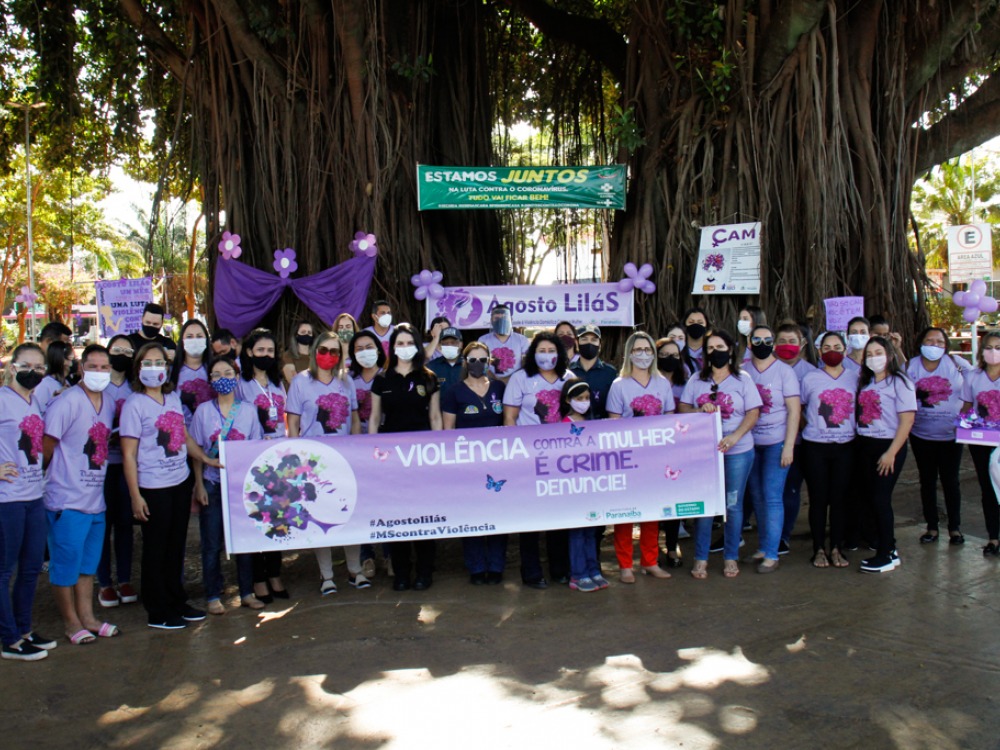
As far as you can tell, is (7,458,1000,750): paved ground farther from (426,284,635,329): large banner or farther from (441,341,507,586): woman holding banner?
(426,284,635,329): large banner

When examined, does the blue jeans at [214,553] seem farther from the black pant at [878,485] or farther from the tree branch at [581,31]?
the tree branch at [581,31]

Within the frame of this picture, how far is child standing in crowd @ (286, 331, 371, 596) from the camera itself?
506 cm

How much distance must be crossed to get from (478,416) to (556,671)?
1.75m

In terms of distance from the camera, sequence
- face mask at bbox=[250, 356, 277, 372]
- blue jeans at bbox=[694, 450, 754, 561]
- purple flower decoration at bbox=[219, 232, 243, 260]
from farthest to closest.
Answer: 1. purple flower decoration at bbox=[219, 232, 243, 260]
2. blue jeans at bbox=[694, 450, 754, 561]
3. face mask at bbox=[250, 356, 277, 372]

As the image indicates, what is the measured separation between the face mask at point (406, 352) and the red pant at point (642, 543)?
1.59 meters

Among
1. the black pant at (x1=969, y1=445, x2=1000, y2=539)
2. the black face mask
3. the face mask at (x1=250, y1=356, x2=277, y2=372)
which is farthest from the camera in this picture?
the black face mask

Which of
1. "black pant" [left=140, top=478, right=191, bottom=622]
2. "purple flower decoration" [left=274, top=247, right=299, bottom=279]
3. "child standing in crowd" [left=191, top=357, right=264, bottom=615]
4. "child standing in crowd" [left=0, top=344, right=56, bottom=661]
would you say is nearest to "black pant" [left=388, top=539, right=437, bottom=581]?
"child standing in crowd" [left=191, top=357, right=264, bottom=615]

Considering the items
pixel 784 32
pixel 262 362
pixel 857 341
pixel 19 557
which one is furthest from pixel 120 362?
pixel 784 32

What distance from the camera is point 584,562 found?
16.4 ft

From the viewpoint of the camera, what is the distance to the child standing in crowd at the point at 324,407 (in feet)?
16.6

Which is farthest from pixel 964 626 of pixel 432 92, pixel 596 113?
pixel 596 113

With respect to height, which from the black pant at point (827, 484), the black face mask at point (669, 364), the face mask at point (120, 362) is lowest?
the black pant at point (827, 484)

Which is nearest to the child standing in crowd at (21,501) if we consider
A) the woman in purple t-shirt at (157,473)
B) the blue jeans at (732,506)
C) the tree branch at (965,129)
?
the woman in purple t-shirt at (157,473)

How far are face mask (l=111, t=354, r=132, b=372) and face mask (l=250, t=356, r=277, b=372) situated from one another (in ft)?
2.56
